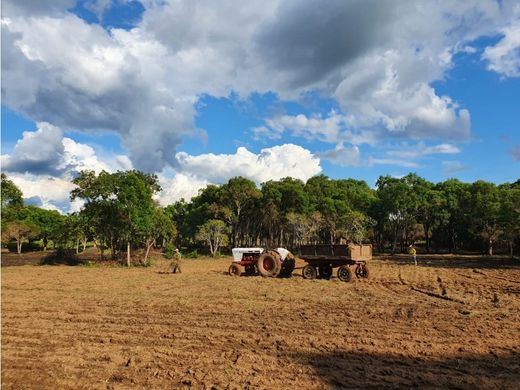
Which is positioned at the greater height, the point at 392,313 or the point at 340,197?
the point at 340,197

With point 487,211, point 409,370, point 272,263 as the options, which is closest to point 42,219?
point 272,263

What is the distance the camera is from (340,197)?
2173 inches

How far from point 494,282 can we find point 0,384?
19.0 meters

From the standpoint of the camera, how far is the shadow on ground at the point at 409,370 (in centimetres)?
621

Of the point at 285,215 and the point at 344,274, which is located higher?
the point at 285,215

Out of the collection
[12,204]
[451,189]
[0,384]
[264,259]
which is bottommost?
[0,384]

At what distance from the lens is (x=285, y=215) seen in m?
49.8

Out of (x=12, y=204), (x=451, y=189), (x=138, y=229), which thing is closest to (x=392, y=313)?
(x=138, y=229)

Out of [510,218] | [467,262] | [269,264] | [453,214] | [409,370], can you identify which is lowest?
[409,370]

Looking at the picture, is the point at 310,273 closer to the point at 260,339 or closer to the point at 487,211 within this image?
the point at 260,339

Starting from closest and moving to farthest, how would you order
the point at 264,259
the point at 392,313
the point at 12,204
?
the point at 392,313 < the point at 264,259 < the point at 12,204

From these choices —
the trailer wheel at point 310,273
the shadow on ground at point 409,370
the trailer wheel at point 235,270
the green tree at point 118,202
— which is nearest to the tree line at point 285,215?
the green tree at point 118,202

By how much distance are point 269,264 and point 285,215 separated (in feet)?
97.7

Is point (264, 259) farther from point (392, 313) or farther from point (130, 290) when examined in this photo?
point (392, 313)
